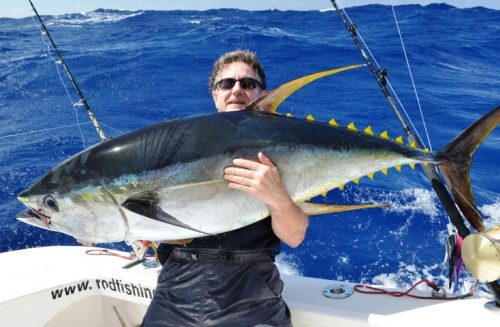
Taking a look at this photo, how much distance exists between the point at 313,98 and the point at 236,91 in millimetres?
8787

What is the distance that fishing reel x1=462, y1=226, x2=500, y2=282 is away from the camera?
1691mm

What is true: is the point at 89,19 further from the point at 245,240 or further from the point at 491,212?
the point at 245,240

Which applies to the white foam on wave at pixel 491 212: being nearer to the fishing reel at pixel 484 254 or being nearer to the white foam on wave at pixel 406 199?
A: the white foam on wave at pixel 406 199

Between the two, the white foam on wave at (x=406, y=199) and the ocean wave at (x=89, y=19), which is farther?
the ocean wave at (x=89, y=19)

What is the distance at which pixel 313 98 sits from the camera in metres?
10.8

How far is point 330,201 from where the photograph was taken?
6.06 m

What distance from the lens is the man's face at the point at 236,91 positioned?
7.31 ft

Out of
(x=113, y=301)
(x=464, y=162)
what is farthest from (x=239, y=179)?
(x=113, y=301)

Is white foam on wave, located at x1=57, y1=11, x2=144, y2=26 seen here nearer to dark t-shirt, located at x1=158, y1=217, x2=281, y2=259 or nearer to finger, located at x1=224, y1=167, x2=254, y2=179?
dark t-shirt, located at x1=158, y1=217, x2=281, y2=259

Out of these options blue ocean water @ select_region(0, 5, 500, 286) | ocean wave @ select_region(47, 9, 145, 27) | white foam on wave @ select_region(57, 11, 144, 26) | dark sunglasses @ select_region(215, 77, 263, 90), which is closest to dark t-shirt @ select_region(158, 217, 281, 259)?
dark sunglasses @ select_region(215, 77, 263, 90)

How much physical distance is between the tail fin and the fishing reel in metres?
0.11

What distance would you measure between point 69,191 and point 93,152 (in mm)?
160

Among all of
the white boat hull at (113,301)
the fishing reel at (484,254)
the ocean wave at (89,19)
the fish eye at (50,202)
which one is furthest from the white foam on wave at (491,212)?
the ocean wave at (89,19)

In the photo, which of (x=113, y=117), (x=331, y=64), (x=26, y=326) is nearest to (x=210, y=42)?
(x=331, y=64)
